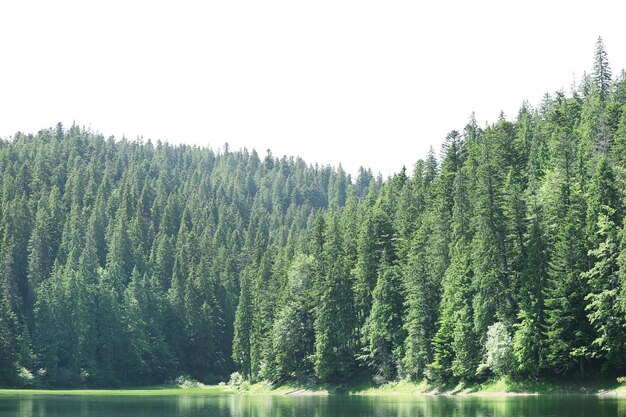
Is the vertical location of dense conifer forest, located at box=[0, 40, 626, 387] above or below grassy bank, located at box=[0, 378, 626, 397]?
above

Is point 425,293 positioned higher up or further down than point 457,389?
higher up

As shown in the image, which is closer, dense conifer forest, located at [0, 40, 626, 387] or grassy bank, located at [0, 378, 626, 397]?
grassy bank, located at [0, 378, 626, 397]

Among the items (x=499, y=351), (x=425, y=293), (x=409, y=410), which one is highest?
(x=425, y=293)

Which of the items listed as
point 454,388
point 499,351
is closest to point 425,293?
point 454,388

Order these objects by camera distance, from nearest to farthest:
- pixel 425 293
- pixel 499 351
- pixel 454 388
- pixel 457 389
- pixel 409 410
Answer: pixel 409 410 → pixel 499 351 → pixel 457 389 → pixel 454 388 → pixel 425 293

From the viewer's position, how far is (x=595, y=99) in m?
133

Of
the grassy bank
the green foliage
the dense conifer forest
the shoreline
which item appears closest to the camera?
the shoreline

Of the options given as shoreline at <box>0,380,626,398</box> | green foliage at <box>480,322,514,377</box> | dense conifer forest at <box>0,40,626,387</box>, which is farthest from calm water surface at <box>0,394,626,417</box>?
dense conifer forest at <box>0,40,626,387</box>

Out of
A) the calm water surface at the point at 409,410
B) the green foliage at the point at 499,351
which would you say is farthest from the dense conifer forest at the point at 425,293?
the calm water surface at the point at 409,410

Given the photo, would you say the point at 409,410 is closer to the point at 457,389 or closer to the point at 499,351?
the point at 499,351

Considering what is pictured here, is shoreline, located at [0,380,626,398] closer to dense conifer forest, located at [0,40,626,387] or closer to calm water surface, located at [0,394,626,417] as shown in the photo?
dense conifer forest, located at [0,40,626,387]

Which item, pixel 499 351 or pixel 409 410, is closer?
pixel 409 410

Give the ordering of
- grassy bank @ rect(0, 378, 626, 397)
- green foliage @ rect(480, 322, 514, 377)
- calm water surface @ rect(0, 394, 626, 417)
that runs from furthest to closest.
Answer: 1. green foliage @ rect(480, 322, 514, 377)
2. grassy bank @ rect(0, 378, 626, 397)
3. calm water surface @ rect(0, 394, 626, 417)

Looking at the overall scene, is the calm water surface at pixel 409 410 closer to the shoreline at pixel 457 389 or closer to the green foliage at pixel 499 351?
the shoreline at pixel 457 389
